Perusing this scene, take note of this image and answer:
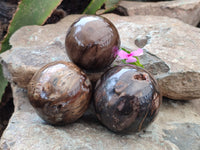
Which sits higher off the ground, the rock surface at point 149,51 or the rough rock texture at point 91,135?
the rock surface at point 149,51

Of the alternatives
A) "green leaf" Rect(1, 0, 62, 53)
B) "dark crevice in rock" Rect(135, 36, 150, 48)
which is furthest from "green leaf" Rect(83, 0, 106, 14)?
"dark crevice in rock" Rect(135, 36, 150, 48)

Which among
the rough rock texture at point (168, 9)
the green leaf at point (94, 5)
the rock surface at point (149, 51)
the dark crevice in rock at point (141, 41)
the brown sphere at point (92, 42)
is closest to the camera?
the brown sphere at point (92, 42)

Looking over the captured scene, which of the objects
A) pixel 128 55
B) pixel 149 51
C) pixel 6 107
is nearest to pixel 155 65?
pixel 149 51

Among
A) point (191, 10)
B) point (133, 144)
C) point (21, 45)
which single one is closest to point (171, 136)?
point (133, 144)

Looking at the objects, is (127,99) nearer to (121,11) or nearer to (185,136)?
(185,136)

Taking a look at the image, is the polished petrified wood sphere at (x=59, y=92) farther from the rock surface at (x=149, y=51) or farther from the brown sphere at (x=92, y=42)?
the rock surface at (x=149, y=51)

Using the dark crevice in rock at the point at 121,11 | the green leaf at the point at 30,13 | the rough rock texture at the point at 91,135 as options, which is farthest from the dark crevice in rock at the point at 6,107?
the dark crevice in rock at the point at 121,11
